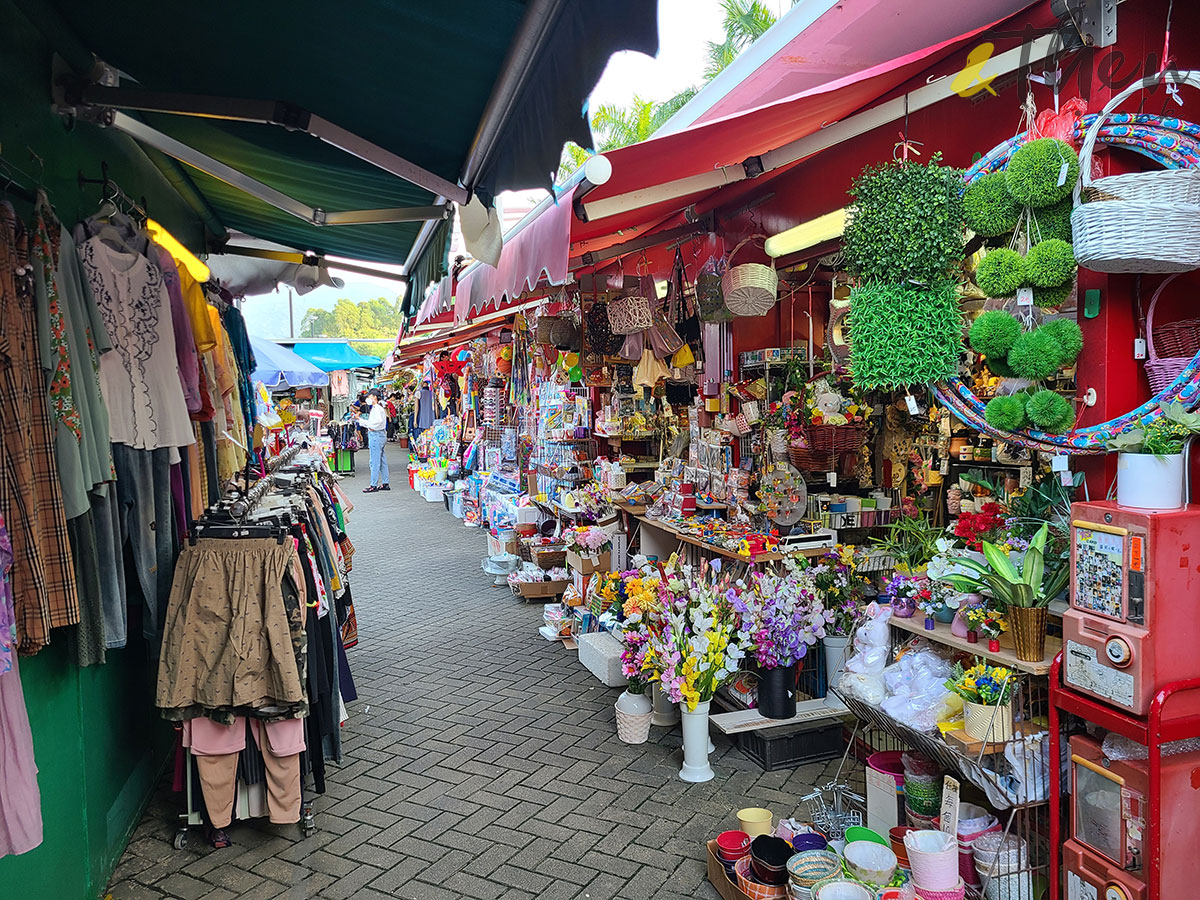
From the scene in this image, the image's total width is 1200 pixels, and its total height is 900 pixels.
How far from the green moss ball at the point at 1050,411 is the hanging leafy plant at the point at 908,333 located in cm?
34

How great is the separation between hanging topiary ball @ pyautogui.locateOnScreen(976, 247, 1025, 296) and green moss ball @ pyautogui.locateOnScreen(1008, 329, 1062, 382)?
0.17 m

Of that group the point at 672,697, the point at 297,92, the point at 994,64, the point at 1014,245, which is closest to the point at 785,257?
the point at 994,64

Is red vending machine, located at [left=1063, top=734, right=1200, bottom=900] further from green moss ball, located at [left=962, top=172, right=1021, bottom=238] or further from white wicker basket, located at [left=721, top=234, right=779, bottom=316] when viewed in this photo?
white wicker basket, located at [left=721, top=234, right=779, bottom=316]

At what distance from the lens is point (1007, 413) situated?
2680mm

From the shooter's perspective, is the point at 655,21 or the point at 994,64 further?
the point at 994,64

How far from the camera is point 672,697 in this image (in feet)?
13.4

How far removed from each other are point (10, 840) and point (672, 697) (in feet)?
9.09

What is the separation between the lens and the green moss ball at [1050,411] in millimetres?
2580

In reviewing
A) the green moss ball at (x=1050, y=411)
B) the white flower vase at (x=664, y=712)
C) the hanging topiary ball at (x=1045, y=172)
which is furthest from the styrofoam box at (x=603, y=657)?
the hanging topiary ball at (x=1045, y=172)

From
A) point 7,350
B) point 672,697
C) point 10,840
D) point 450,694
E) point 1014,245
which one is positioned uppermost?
point 1014,245

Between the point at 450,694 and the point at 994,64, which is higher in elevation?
the point at 994,64

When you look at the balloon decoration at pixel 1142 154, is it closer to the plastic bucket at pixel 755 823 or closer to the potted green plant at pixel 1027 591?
the potted green plant at pixel 1027 591

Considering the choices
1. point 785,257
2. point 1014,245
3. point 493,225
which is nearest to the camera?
point 1014,245

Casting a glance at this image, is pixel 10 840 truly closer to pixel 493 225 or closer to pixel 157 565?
pixel 157 565
